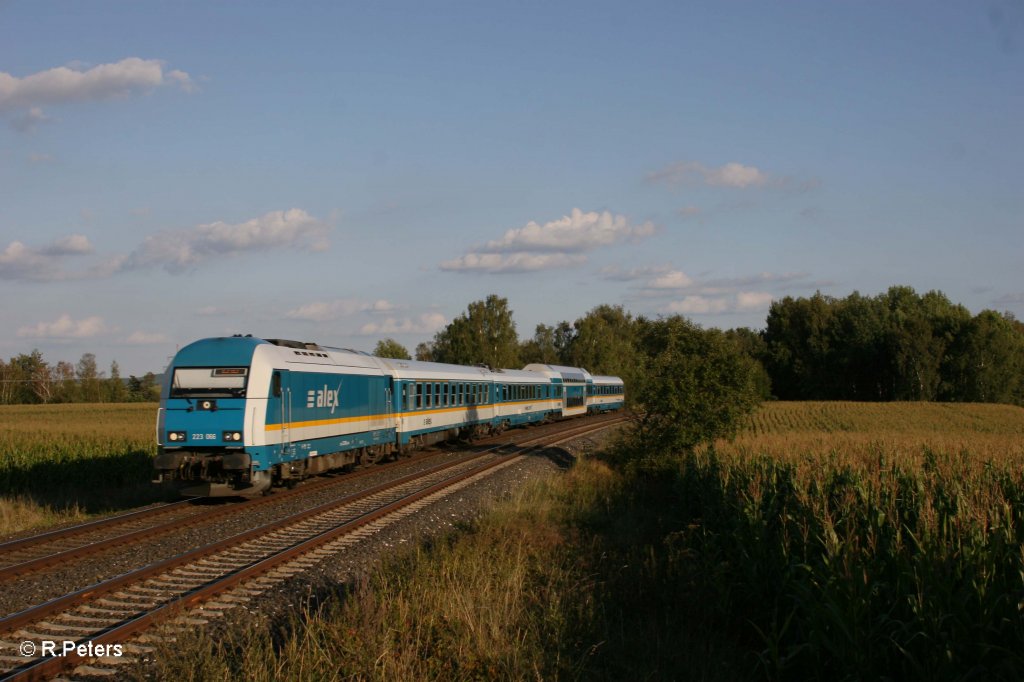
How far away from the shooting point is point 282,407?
1623 cm

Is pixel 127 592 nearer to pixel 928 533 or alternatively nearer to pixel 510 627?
pixel 510 627

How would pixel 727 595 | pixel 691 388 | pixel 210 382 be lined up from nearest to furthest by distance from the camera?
pixel 727 595 → pixel 210 382 → pixel 691 388

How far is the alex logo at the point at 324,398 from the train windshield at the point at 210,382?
7.41 feet

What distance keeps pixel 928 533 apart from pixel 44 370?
12529cm

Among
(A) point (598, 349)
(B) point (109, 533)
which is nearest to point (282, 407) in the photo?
(B) point (109, 533)

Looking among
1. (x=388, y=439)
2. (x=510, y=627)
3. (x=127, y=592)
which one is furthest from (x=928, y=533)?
(x=388, y=439)

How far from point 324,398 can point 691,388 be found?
8978 millimetres

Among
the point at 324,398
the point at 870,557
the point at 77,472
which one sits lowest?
the point at 77,472

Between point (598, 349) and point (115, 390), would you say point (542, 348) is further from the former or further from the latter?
point (115, 390)

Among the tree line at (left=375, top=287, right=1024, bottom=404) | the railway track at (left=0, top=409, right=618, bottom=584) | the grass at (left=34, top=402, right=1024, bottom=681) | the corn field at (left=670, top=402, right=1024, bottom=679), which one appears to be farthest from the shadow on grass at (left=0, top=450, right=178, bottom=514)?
the tree line at (left=375, top=287, right=1024, bottom=404)

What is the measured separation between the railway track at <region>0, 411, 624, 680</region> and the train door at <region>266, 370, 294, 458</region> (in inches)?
67.1

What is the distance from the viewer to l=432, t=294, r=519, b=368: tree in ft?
297

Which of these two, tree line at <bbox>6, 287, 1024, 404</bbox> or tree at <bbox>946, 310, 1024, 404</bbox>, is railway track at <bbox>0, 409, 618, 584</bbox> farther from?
tree at <bbox>946, 310, 1024, 404</bbox>

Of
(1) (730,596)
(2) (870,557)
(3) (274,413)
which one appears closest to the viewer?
(2) (870,557)
